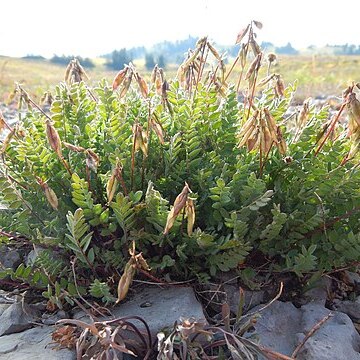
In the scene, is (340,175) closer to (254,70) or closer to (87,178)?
(254,70)

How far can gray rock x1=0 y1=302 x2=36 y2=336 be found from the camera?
A: 2.37 metres

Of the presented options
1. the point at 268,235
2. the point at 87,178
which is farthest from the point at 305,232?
the point at 87,178

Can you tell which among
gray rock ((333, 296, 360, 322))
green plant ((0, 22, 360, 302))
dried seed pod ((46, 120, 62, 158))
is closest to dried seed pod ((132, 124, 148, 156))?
green plant ((0, 22, 360, 302))

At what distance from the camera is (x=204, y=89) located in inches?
109

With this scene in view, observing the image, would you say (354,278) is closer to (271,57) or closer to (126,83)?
(271,57)

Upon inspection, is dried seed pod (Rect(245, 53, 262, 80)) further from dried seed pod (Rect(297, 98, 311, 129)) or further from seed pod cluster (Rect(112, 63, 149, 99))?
seed pod cluster (Rect(112, 63, 149, 99))

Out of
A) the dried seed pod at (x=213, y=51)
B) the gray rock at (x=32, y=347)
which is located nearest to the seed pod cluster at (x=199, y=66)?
the dried seed pod at (x=213, y=51)

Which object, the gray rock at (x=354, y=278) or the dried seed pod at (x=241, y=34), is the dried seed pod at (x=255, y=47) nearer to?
the dried seed pod at (x=241, y=34)

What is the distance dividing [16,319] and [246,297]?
980mm

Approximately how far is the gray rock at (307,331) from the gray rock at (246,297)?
0.22ft

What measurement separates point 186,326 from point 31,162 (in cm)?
109

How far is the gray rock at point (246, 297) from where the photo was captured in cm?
245

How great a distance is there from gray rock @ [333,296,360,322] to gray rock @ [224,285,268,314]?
14.7 inches

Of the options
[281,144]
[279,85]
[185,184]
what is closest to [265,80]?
[279,85]
